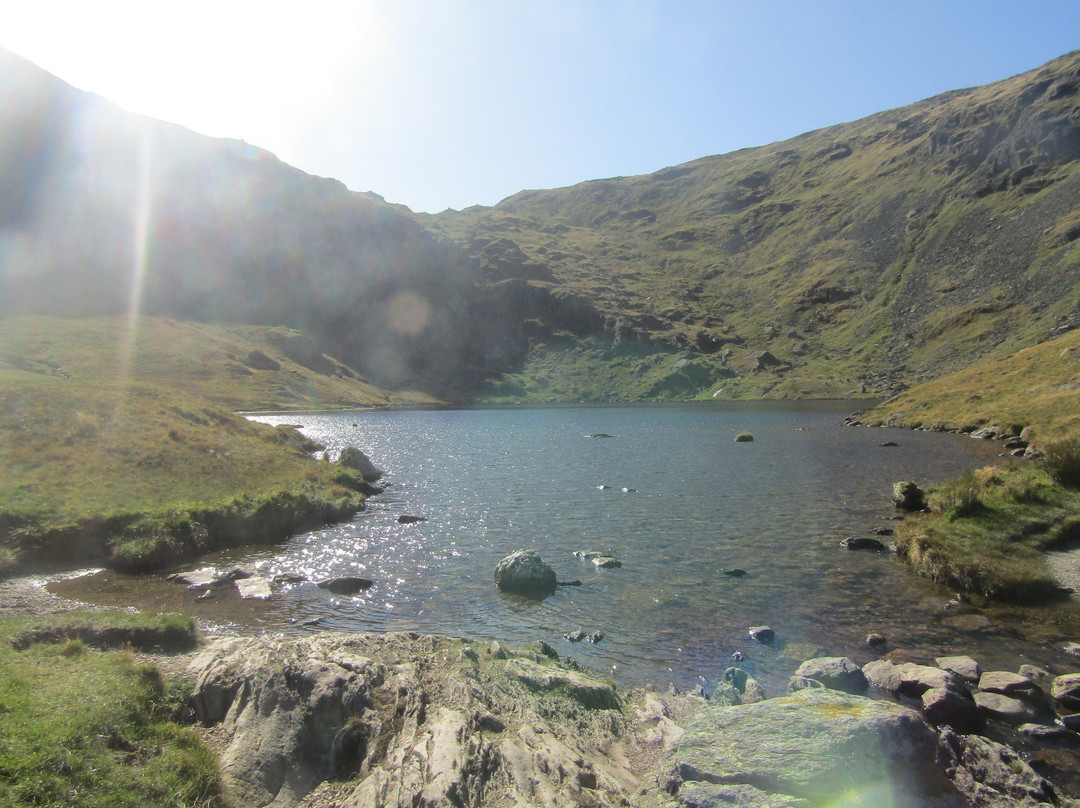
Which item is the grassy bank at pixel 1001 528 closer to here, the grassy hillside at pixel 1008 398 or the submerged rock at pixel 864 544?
the submerged rock at pixel 864 544

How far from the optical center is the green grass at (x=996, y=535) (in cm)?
2018

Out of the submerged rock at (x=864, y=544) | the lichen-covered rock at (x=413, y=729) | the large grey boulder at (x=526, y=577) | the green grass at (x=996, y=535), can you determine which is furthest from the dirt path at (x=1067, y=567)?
the large grey boulder at (x=526, y=577)

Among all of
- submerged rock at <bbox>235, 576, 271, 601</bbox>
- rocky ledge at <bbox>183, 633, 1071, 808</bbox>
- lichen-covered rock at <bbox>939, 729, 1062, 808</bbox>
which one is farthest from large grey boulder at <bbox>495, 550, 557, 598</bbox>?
lichen-covered rock at <bbox>939, 729, 1062, 808</bbox>

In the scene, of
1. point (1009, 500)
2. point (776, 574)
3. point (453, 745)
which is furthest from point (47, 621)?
point (1009, 500)

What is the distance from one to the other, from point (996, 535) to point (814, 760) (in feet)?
62.9

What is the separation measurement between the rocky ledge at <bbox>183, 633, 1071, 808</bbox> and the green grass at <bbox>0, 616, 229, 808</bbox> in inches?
30.4

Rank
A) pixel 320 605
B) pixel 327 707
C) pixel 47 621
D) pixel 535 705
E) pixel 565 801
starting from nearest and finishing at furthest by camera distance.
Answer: pixel 565 801 < pixel 327 707 < pixel 535 705 < pixel 47 621 < pixel 320 605

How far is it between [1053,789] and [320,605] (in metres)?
21.5

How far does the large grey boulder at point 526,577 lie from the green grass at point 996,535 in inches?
609

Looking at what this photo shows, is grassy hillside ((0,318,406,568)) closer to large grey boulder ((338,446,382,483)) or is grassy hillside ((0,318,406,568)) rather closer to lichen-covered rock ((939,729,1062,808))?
large grey boulder ((338,446,382,483))

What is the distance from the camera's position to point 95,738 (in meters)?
8.99

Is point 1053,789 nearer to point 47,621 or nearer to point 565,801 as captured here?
point 565,801

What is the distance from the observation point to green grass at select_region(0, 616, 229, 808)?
25.4ft

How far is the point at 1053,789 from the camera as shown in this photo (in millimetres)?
10289
